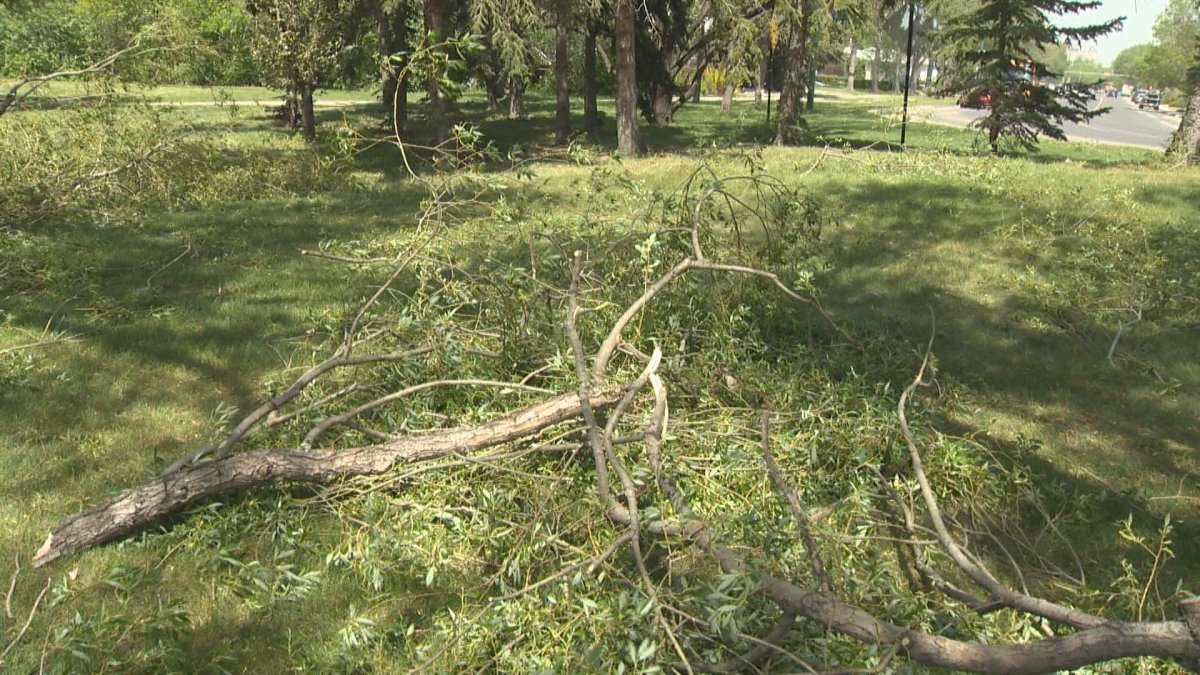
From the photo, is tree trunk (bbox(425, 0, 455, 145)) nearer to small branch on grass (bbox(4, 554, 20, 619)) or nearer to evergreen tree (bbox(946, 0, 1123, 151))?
evergreen tree (bbox(946, 0, 1123, 151))

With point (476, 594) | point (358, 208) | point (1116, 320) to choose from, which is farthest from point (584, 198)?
point (476, 594)

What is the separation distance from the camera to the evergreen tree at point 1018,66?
50.8 ft

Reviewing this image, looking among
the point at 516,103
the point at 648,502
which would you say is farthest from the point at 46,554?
the point at 516,103

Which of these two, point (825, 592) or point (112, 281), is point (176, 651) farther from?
point (112, 281)

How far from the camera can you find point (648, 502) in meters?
3.44

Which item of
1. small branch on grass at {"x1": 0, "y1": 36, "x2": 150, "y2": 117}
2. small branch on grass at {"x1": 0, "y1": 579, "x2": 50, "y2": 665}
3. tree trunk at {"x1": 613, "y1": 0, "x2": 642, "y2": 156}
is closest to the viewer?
small branch on grass at {"x1": 0, "y1": 579, "x2": 50, "y2": 665}

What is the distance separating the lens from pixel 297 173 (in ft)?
39.5

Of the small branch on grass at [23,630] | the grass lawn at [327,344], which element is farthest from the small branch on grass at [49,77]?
the small branch on grass at [23,630]

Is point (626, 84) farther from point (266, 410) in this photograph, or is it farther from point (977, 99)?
point (266, 410)

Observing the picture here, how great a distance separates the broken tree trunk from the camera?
344cm

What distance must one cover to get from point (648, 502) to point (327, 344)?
269 centimetres

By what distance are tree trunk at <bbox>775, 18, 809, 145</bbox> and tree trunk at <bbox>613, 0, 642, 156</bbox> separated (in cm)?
306

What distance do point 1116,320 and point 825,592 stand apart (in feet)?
16.4

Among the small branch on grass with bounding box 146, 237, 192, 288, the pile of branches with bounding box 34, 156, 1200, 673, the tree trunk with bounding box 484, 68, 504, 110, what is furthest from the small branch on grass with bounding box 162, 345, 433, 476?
the tree trunk with bounding box 484, 68, 504, 110
